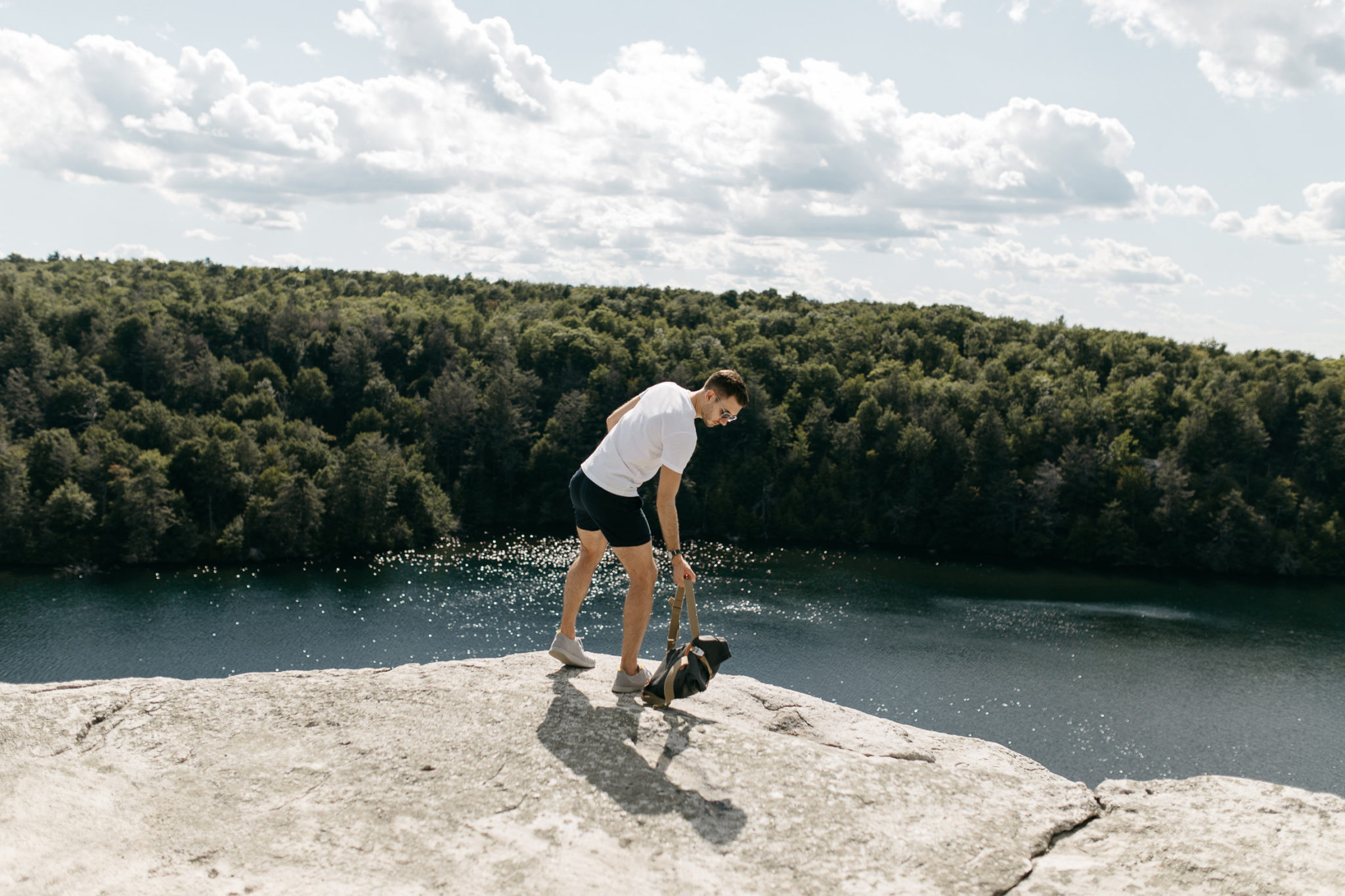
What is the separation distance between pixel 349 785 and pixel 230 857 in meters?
0.69

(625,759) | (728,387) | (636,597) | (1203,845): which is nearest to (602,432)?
(636,597)

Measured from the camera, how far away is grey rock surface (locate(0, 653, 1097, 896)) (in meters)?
3.89

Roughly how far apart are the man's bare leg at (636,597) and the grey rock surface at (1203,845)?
2.59 m

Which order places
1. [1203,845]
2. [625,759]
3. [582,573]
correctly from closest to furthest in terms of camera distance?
[1203,845] < [625,759] < [582,573]

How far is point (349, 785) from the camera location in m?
4.55

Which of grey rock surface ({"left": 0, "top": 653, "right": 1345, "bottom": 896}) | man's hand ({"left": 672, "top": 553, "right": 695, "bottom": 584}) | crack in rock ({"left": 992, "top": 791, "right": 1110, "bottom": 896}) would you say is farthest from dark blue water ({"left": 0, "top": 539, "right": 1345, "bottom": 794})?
man's hand ({"left": 672, "top": 553, "right": 695, "bottom": 584})

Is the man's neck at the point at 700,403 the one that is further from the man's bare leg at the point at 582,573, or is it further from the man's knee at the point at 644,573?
the man's bare leg at the point at 582,573

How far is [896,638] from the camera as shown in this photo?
129 ft

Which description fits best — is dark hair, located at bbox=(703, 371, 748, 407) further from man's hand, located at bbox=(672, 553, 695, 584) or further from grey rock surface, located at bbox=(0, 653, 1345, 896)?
grey rock surface, located at bbox=(0, 653, 1345, 896)

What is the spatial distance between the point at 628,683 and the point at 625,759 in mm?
960

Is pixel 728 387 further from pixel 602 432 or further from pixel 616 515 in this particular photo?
pixel 602 432

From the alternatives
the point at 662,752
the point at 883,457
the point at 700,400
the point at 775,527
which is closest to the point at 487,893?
the point at 662,752

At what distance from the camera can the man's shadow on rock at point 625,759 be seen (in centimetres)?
438

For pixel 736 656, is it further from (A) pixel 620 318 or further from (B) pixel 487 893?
(A) pixel 620 318
